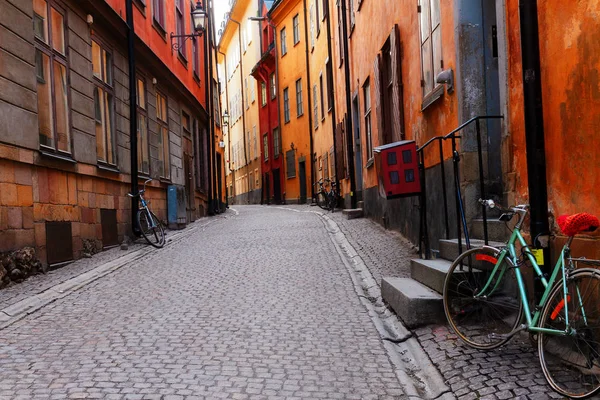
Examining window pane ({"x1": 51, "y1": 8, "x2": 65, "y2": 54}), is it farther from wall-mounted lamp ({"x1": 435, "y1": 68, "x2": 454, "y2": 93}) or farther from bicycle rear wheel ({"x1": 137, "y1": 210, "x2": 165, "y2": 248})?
wall-mounted lamp ({"x1": 435, "y1": 68, "x2": 454, "y2": 93})

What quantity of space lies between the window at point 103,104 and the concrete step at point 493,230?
733 centimetres

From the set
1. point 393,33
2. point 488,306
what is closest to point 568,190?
point 488,306

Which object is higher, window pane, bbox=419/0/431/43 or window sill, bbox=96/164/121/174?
window pane, bbox=419/0/431/43

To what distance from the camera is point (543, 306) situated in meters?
3.83

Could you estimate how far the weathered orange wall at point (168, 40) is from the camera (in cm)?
1465

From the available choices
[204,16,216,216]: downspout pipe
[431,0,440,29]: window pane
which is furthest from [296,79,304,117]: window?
[431,0,440,29]: window pane

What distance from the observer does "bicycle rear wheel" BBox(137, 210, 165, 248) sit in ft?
40.3

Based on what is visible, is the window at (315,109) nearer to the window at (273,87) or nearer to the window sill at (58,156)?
the window at (273,87)

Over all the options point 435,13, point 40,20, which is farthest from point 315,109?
point 435,13

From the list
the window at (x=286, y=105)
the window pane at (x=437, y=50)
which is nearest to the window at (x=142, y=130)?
the window pane at (x=437, y=50)

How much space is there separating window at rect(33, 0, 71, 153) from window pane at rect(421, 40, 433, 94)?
17.2ft

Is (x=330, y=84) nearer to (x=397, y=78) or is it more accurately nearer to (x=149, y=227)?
(x=149, y=227)

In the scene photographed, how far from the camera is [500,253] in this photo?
Answer: 461cm

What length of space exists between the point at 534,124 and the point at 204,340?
2.97 m
